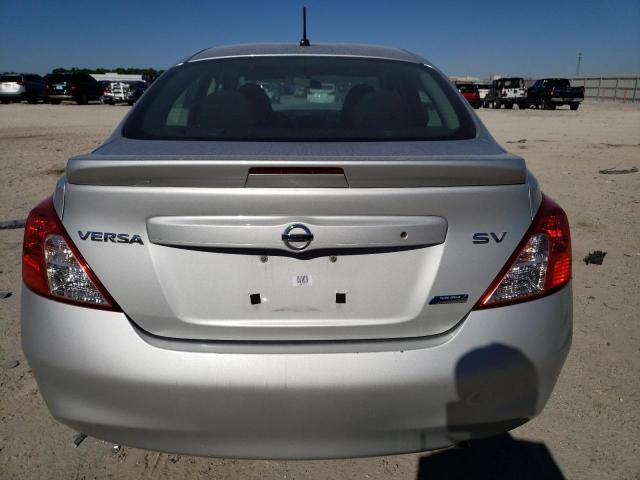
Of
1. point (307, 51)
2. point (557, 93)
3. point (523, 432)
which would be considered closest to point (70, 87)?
point (557, 93)

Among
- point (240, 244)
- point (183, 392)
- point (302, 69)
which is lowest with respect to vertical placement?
point (183, 392)

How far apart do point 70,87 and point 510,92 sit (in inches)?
1031

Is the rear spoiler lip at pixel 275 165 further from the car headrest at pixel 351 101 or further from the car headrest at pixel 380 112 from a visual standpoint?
the car headrest at pixel 351 101

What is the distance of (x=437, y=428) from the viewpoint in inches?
63.8

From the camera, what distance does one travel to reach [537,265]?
166cm

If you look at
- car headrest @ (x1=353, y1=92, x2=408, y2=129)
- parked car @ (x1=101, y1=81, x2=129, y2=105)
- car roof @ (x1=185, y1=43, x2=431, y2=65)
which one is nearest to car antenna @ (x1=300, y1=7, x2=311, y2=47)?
car roof @ (x1=185, y1=43, x2=431, y2=65)

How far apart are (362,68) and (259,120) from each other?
1.84 ft

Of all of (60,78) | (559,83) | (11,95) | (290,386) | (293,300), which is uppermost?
(60,78)

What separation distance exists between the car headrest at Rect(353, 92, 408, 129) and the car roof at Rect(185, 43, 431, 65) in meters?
0.43

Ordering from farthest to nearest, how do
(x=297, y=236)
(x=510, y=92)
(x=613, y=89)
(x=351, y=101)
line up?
1. (x=613, y=89)
2. (x=510, y=92)
3. (x=351, y=101)
4. (x=297, y=236)

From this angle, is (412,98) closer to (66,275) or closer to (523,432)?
(523,432)

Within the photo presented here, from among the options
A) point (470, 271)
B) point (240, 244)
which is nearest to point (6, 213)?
point (240, 244)

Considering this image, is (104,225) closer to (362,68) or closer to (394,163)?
(394,163)

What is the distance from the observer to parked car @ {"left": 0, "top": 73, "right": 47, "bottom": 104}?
98.4ft
